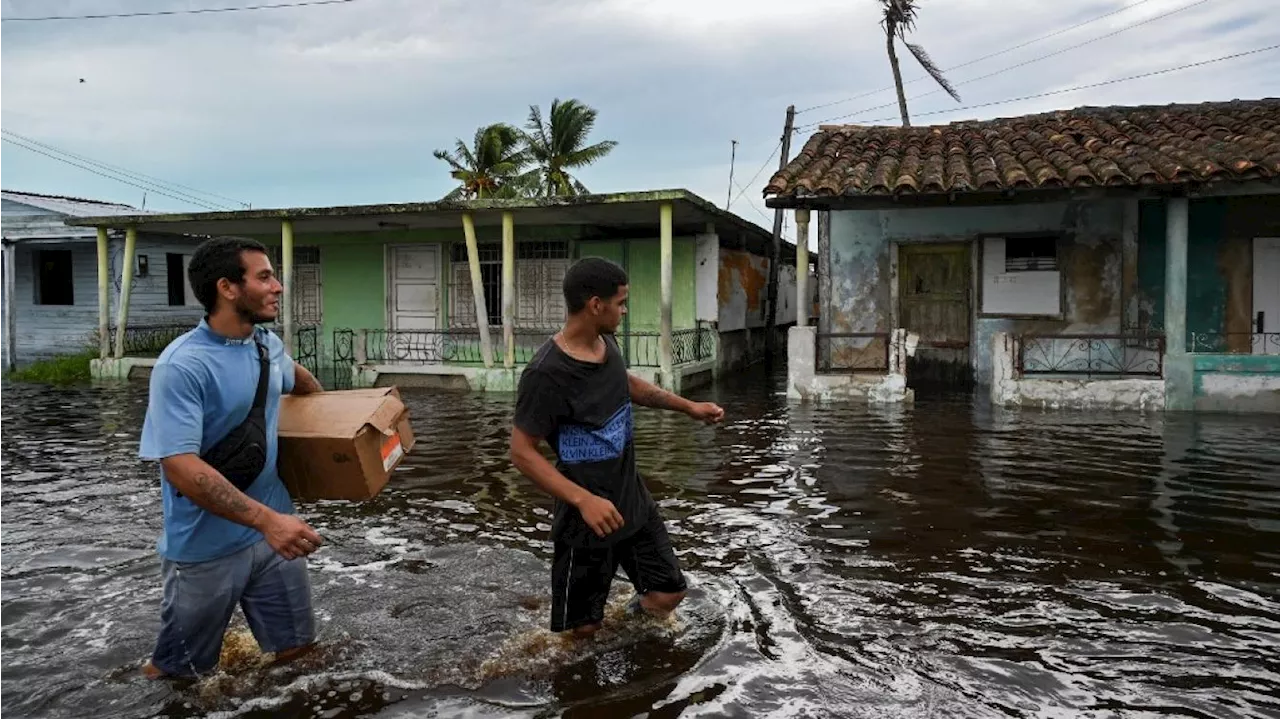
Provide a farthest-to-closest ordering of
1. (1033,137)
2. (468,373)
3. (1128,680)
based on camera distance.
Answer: (468,373)
(1033,137)
(1128,680)

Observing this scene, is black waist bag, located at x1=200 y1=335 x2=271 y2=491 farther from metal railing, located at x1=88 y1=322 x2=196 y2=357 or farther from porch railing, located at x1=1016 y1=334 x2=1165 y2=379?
metal railing, located at x1=88 y1=322 x2=196 y2=357

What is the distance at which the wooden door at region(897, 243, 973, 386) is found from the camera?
519 inches

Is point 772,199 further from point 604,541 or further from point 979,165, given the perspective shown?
point 604,541

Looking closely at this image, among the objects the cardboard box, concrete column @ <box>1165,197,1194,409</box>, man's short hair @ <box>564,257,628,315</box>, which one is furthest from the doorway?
the cardboard box

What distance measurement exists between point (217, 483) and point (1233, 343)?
515 inches

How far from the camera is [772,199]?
10.9m

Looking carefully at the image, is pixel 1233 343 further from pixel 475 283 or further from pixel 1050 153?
pixel 475 283

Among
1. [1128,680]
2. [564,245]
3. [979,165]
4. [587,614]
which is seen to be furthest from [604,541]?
[564,245]

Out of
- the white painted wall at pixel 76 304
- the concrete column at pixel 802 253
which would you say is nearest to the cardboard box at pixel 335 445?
the concrete column at pixel 802 253

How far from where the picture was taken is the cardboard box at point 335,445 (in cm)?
323

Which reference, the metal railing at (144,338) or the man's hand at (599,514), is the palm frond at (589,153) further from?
the man's hand at (599,514)

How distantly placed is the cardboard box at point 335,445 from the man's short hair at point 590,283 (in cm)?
79

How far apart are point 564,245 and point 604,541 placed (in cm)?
1288

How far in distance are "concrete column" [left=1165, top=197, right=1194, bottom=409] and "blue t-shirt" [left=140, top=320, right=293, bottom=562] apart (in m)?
10.1
